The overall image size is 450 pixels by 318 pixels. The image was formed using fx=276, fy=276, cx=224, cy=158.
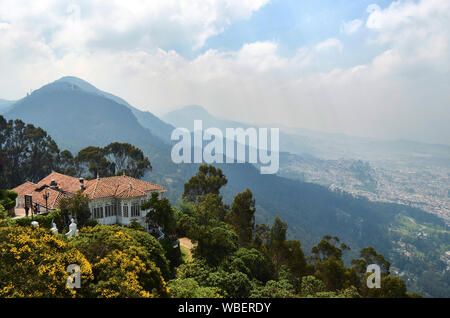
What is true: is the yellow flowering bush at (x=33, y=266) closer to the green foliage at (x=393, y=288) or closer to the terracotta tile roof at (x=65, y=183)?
the terracotta tile roof at (x=65, y=183)

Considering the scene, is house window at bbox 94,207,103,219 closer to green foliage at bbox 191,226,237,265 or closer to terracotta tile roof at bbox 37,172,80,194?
terracotta tile roof at bbox 37,172,80,194

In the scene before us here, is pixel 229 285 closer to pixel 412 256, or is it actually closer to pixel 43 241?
pixel 43 241

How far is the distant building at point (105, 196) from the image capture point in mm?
24078

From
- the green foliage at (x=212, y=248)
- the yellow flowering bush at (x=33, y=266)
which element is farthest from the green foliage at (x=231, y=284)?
the yellow flowering bush at (x=33, y=266)

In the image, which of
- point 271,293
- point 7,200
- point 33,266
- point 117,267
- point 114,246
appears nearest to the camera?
point 33,266

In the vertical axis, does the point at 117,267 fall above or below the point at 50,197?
below

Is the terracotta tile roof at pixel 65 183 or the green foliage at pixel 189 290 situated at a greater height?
the terracotta tile roof at pixel 65 183

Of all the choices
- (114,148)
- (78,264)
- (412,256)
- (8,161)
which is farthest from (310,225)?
(78,264)

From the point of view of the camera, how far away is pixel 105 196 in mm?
24062

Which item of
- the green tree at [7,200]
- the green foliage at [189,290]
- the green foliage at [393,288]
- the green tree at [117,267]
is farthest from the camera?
the green tree at [7,200]

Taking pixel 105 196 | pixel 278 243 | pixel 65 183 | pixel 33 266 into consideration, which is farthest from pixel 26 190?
pixel 278 243

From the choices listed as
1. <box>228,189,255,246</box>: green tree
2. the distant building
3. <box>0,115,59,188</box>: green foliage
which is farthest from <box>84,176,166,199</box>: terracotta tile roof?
<box>0,115,59,188</box>: green foliage

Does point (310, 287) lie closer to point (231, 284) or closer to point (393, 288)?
point (231, 284)

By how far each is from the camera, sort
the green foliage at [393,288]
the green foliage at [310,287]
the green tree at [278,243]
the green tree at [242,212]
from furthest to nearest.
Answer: the green tree at [242,212] → the green tree at [278,243] → the green foliage at [393,288] → the green foliage at [310,287]
